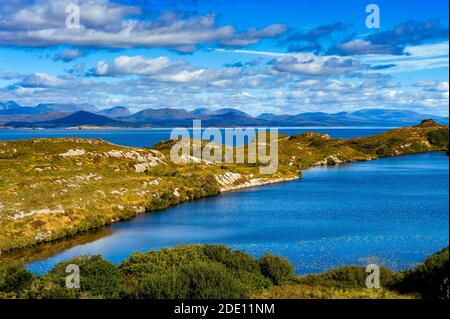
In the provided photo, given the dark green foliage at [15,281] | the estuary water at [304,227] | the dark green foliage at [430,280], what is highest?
the dark green foliage at [430,280]

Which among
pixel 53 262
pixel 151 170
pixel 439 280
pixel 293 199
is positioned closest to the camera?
pixel 439 280

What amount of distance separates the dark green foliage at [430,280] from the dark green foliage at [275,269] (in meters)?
8.76

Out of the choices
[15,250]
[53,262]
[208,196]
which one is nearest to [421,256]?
[53,262]

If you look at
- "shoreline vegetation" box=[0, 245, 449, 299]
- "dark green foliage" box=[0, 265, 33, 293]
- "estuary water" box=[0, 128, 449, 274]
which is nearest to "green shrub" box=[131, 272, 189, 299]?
"shoreline vegetation" box=[0, 245, 449, 299]

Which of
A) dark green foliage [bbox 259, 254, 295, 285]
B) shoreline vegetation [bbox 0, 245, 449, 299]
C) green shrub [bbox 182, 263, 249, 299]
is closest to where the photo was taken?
green shrub [bbox 182, 263, 249, 299]

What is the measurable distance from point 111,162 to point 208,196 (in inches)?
1042

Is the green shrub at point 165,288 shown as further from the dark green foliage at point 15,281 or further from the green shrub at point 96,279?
the dark green foliage at point 15,281

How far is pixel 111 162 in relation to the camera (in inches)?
4906

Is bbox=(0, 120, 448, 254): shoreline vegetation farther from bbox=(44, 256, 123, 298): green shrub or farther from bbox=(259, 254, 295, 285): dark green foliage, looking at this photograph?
bbox=(259, 254, 295, 285): dark green foliage

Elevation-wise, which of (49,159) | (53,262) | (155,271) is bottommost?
(53,262)

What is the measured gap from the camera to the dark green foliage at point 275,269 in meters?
39.8

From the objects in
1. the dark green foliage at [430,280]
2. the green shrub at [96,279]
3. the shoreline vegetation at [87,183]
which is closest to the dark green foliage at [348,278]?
the dark green foliage at [430,280]

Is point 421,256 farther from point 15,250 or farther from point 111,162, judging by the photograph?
point 111,162

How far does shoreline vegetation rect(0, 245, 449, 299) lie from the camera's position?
99.6ft
